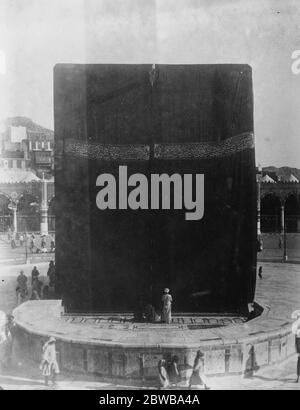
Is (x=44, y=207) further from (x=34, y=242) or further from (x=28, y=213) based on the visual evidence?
(x=34, y=242)

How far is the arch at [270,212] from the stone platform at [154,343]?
20.3 meters

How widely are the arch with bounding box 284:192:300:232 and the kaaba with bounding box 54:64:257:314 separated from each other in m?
19.8

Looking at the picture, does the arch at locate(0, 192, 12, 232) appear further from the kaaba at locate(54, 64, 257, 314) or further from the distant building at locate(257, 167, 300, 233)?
the kaaba at locate(54, 64, 257, 314)

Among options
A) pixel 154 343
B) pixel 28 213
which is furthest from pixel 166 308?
pixel 28 213

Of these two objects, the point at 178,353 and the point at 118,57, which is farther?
the point at 118,57

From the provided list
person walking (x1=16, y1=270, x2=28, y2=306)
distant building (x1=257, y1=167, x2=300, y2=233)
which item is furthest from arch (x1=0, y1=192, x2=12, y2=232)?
person walking (x1=16, y1=270, x2=28, y2=306)

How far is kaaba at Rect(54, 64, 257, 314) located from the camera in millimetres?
8883

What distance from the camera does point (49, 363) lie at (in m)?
7.23

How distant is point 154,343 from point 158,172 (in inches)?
118

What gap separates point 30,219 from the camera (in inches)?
1126

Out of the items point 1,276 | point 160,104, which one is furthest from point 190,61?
point 1,276

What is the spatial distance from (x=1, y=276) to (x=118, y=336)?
7814 mm

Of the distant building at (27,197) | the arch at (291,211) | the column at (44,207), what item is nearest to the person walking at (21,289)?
the distant building at (27,197)
